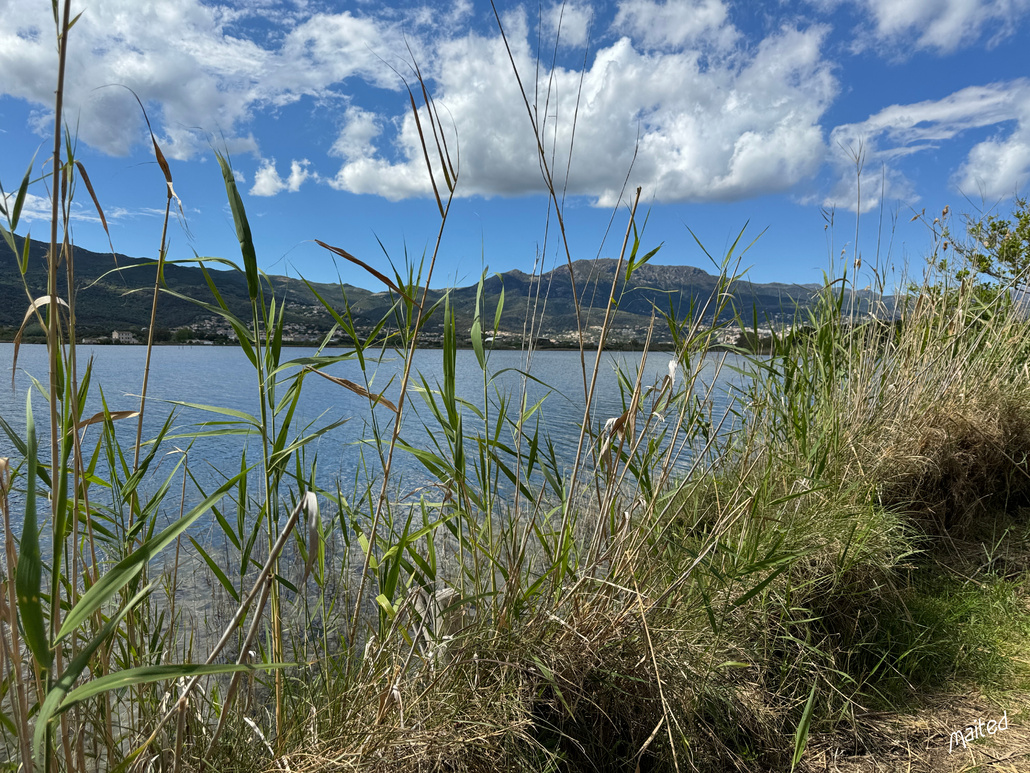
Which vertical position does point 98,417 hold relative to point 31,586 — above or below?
above

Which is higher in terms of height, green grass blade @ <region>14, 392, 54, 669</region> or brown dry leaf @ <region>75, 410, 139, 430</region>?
brown dry leaf @ <region>75, 410, 139, 430</region>

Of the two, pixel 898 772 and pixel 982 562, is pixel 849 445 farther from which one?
pixel 898 772

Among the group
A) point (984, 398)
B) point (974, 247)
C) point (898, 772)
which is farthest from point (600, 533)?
point (974, 247)

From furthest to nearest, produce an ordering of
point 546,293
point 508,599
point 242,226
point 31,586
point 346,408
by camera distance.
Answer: point 346,408 < point 546,293 < point 508,599 < point 242,226 < point 31,586

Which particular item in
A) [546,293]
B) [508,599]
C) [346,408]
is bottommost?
[346,408]

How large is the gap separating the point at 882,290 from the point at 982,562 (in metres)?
1.97

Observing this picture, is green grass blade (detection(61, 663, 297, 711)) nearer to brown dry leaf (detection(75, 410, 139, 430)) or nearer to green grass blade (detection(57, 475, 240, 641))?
green grass blade (detection(57, 475, 240, 641))

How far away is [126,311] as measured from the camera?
152 ft

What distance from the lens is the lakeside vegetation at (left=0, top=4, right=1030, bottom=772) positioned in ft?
3.87

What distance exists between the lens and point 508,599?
5.49 feet

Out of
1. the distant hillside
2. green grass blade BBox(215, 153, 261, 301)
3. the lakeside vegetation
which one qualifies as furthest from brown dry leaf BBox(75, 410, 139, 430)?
green grass blade BBox(215, 153, 261, 301)

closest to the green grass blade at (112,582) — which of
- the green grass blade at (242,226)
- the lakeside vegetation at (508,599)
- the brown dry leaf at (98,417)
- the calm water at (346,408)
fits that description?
the lakeside vegetation at (508,599)

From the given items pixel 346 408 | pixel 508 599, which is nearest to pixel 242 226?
pixel 508 599

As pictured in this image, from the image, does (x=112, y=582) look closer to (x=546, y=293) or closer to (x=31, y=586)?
(x=31, y=586)
